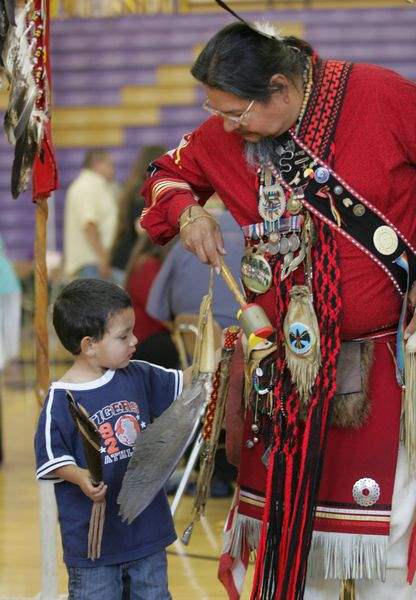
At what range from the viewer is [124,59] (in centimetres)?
1210

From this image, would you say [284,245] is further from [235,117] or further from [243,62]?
[243,62]

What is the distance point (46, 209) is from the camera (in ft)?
11.1

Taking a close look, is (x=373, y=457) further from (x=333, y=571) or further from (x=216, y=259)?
(x=216, y=259)

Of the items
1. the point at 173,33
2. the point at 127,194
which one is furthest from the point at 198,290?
the point at 173,33

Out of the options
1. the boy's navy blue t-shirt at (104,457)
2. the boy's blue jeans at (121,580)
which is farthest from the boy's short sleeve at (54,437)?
the boy's blue jeans at (121,580)

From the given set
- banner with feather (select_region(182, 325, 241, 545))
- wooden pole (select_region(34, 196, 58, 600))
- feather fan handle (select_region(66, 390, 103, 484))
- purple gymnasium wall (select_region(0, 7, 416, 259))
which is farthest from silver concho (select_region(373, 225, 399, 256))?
purple gymnasium wall (select_region(0, 7, 416, 259))

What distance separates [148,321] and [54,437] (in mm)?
2574

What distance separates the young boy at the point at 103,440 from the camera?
2664 millimetres

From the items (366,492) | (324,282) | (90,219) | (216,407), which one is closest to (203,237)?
(324,282)

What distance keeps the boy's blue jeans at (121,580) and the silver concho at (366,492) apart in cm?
49

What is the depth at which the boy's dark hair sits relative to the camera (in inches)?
106

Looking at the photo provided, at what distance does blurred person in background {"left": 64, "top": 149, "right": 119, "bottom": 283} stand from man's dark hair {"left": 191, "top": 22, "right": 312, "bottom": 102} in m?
5.95

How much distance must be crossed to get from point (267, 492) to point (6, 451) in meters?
4.10

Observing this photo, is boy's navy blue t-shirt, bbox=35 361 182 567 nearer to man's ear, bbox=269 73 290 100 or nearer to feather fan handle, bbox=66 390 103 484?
feather fan handle, bbox=66 390 103 484
